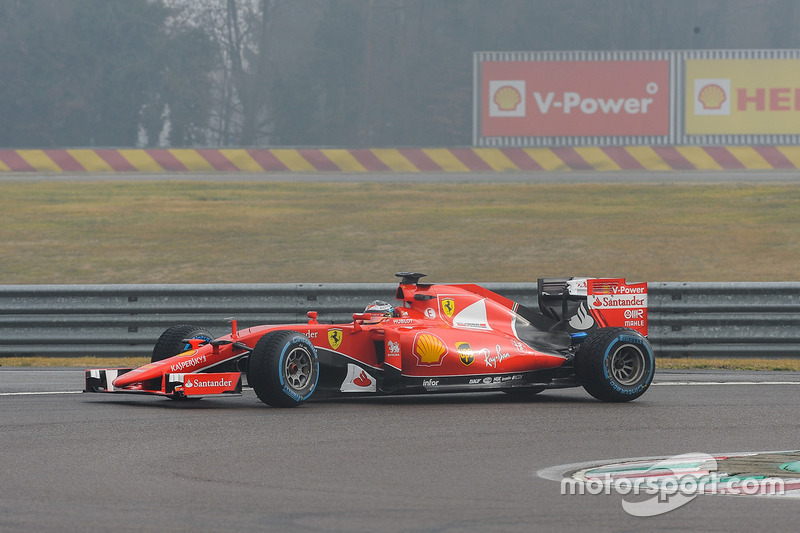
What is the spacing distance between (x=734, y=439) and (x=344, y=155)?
20.9 m

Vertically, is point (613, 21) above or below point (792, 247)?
above

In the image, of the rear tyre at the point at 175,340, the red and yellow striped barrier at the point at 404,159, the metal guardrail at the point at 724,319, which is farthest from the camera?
the red and yellow striped barrier at the point at 404,159

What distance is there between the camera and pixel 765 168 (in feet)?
89.9

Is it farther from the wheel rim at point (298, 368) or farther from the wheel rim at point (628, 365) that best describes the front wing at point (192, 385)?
the wheel rim at point (628, 365)

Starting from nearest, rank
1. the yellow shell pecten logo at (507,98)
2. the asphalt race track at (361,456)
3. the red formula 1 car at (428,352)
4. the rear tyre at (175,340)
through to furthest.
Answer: the asphalt race track at (361,456) → the red formula 1 car at (428,352) → the rear tyre at (175,340) → the yellow shell pecten logo at (507,98)

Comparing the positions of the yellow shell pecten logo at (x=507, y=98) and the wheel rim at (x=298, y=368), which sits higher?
the yellow shell pecten logo at (x=507, y=98)

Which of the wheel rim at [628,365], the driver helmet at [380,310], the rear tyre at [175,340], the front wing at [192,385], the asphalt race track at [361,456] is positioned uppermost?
the driver helmet at [380,310]

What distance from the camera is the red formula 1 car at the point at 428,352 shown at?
9.37 meters

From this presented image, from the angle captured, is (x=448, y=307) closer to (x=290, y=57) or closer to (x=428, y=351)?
(x=428, y=351)

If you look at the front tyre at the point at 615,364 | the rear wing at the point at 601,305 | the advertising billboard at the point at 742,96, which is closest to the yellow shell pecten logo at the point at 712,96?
the advertising billboard at the point at 742,96

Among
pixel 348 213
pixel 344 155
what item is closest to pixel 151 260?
pixel 348 213

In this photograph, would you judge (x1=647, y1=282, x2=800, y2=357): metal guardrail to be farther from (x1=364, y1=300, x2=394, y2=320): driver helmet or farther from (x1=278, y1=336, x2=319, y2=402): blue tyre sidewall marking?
(x1=278, y1=336, x2=319, y2=402): blue tyre sidewall marking

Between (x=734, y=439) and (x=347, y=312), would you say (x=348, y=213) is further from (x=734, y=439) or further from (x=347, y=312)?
(x=734, y=439)

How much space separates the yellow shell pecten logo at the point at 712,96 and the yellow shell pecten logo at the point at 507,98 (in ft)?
17.4
